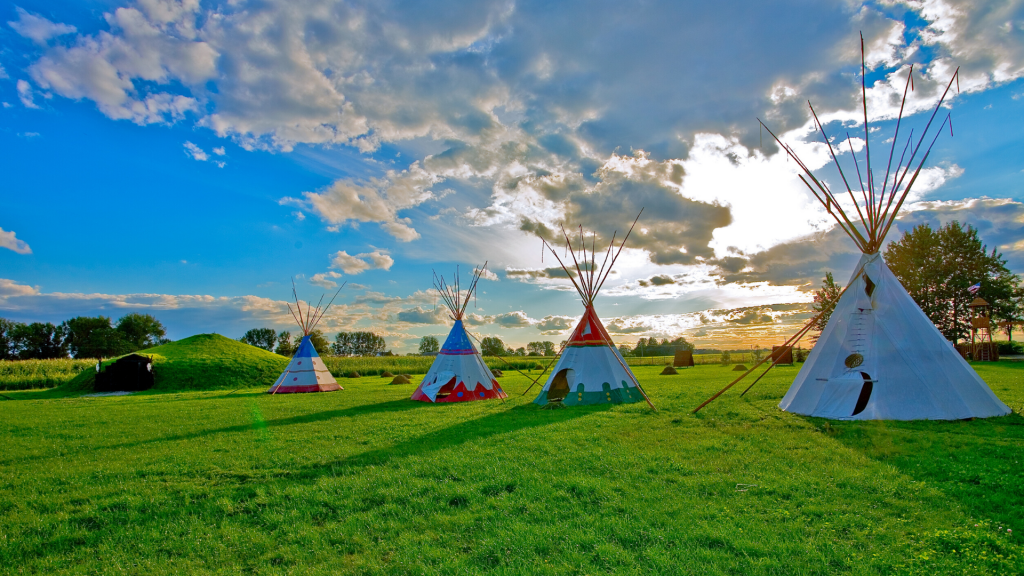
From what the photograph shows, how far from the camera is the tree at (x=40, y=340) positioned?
52438 millimetres

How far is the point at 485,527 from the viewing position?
12.8 ft

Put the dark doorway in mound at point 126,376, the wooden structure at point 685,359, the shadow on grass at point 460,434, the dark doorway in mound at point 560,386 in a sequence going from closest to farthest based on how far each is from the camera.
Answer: the shadow on grass at point 460,434 < the dark doorway in mound at point 560,386 < the dark doorway in mound at point 126,376 < the wooden structure at point 685,359

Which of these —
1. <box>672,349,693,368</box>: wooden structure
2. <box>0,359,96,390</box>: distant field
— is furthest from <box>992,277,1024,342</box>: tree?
<box>0,359,96,390</box>: distant field

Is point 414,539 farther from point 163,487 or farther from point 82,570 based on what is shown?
point 163,487

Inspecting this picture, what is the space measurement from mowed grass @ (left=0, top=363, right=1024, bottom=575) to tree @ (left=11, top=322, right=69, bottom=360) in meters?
63.8

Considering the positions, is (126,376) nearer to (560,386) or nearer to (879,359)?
(560,386)

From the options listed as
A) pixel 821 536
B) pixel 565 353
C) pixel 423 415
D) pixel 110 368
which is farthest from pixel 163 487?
pixel 110 368

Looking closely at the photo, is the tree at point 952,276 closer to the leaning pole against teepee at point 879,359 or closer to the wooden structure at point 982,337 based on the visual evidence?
the wooden structure at point 982,337

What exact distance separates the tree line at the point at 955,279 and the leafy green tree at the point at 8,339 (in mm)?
81288

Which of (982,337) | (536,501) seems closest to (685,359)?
(982,337)

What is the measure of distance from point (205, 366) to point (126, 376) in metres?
3.64

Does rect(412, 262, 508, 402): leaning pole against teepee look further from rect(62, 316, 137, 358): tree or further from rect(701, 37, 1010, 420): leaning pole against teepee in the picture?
rect(62, 316, 137, 358): tree

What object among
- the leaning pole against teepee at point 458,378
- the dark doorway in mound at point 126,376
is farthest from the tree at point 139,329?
the leaning pole against teepee at point 458,378

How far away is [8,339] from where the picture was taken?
2047 inches
